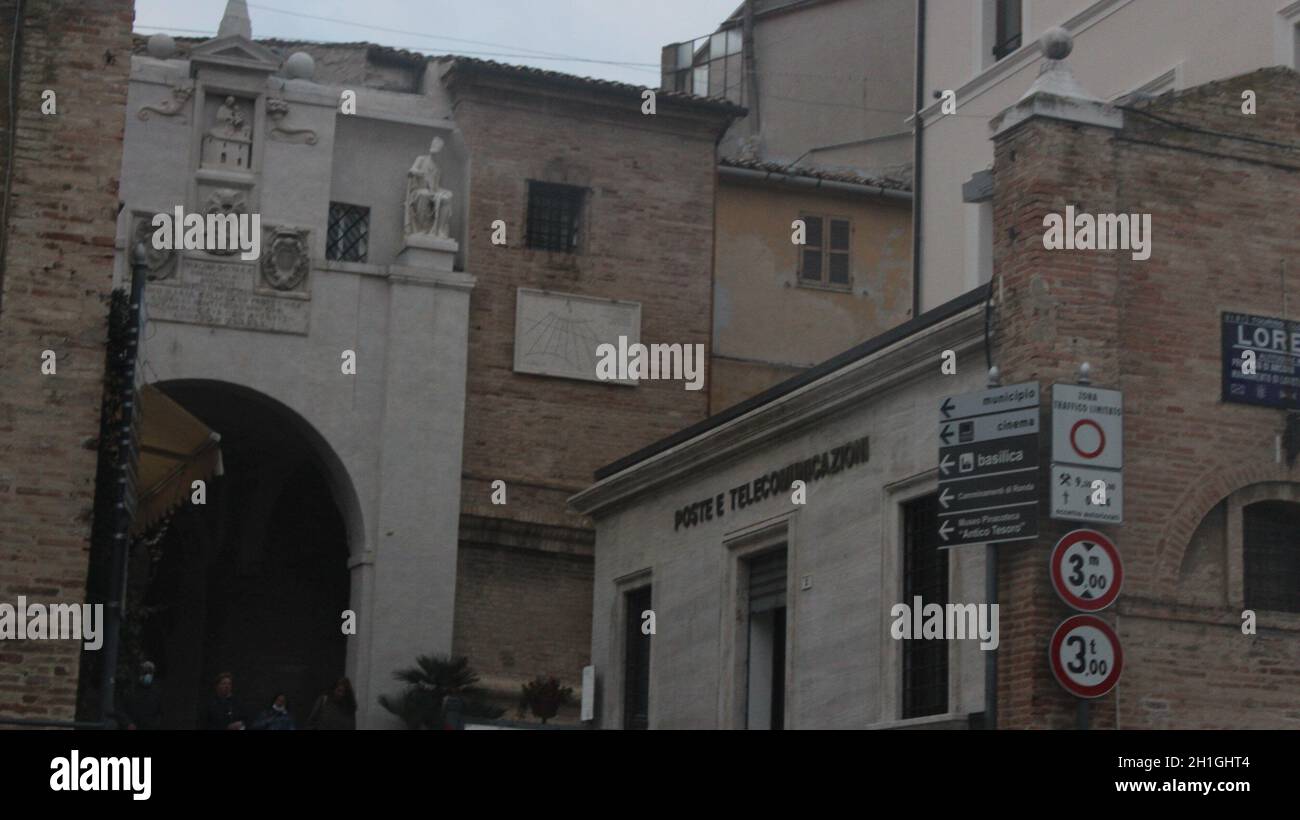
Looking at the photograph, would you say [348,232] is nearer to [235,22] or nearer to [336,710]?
[235,22]

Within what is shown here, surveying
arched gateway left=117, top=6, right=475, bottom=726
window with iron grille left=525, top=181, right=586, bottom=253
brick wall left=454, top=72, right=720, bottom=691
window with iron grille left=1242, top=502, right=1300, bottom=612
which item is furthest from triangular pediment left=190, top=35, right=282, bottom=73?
window with iron grille left=1242, top=502, right=1300, bottom=612

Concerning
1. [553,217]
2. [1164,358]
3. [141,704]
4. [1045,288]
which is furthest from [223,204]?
[1164,358]

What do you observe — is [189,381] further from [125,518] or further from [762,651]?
[125,518]

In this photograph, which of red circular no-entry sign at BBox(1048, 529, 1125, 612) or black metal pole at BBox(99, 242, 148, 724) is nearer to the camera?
black metal pole at BBox(99, 242, 148, 724)

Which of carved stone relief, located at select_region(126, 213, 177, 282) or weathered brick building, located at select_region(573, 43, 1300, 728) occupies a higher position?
carved stone relief, located at select_region(126, 213, 177, 282)

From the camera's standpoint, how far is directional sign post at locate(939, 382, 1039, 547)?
16.4 m

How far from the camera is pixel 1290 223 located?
18.2 metres

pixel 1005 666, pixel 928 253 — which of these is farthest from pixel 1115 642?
pixel 928 253

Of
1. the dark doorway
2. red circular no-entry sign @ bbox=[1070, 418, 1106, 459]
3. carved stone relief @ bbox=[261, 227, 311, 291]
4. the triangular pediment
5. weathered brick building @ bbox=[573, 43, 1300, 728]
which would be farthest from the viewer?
the dark doorway

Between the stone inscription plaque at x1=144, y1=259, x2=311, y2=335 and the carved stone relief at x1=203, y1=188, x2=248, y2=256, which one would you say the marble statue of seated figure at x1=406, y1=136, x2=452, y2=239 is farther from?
the carved stone relief at x1=203, y1=188, x2=248, y2=256

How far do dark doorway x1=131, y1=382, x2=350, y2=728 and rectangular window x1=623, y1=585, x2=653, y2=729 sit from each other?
30.0ft

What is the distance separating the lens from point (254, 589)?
1362 inches

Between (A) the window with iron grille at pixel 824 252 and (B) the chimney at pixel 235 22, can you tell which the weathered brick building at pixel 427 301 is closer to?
(B) the chimney at pixel 235 22
